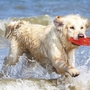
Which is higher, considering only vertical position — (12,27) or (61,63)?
(12,27)

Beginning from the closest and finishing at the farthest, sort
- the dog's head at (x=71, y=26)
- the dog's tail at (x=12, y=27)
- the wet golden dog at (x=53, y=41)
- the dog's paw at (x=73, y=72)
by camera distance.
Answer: the dog's paw at (x=73, y=72) → the dog's head at (x=71, y=26) → the wet golden dog at (x=53, y=41) → the dog's tail at (x=12, y=27)

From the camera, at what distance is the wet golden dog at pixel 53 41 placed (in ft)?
23.7

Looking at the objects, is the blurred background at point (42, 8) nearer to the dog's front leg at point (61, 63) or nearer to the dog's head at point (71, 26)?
the dog's front leg at point (61, 63)

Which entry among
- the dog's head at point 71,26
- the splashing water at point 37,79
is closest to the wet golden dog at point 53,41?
the dog's head at point 71,26

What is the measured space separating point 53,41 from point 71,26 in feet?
1.75

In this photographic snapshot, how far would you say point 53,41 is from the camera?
24.7 feet

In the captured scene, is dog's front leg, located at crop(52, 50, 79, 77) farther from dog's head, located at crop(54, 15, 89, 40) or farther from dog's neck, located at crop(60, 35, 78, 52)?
dog's head, located at crop(54, 15, 89, 40)

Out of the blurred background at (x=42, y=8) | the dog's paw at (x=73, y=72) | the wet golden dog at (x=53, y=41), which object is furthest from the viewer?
the blurred background at (x=42, y=8)

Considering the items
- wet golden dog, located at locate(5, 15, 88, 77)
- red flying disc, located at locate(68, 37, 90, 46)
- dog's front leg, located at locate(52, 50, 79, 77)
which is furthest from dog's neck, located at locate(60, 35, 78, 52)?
red flying disc, located at locate(68, 37, 90, 46)

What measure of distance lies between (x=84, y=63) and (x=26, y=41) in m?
1.92

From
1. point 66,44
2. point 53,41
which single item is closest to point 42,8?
point 53,41

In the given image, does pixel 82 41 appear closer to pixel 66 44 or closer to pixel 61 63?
pixel 66 44

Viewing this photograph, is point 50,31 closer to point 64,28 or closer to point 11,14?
point 64,28

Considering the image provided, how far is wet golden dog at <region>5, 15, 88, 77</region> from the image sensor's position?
721 cm
